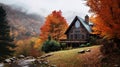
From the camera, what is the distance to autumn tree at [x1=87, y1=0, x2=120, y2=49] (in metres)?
26.2

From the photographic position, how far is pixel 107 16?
26438mm

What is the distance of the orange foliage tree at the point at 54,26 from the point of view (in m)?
60.9

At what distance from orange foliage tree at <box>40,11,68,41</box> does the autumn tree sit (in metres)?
33.3

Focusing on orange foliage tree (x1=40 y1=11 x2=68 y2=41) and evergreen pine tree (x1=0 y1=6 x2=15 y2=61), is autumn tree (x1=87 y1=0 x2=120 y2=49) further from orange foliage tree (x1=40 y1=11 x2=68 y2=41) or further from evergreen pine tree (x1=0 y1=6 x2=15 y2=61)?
orange foliage tree (x1=40 y1=11 x2=68 y2=41)

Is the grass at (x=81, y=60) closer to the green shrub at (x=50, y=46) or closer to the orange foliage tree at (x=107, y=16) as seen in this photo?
the orange foliage tree at (x=107, y=16)

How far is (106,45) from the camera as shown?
1191 inches

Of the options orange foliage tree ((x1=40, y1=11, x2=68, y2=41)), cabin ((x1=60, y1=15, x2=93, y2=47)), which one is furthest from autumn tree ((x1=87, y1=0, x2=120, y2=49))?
orange foliage tree ((x1=40, y1=11, x2=68, y2=41))

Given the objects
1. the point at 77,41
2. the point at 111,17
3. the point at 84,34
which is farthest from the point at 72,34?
the point at 111,17

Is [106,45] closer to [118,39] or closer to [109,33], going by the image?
[118,39]

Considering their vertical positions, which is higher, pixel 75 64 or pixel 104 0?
pixel 104 0

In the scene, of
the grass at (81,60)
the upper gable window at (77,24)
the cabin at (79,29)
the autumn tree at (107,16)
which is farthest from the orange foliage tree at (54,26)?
the autumn tree at (107,16)

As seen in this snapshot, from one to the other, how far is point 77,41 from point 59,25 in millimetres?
10254

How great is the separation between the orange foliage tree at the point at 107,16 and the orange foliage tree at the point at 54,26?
110 feet

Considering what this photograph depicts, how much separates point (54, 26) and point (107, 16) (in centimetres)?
3528
